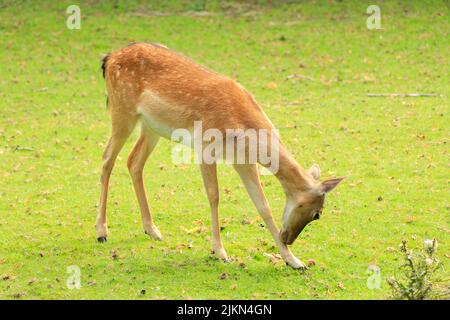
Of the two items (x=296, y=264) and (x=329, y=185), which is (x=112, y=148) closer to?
(x=296, y=264)

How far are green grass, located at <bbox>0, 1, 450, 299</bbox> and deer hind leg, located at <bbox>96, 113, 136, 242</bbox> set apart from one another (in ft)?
0.52

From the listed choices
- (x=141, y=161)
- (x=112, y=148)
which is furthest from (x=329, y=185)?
(x=112, y=148)

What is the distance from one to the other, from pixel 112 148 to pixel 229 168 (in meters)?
2.92

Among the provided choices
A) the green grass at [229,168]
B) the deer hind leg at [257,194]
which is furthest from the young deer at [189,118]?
the green grass at [229,168]

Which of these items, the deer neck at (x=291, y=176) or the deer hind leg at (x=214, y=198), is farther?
the deer hind leg at (x=214, y=198)

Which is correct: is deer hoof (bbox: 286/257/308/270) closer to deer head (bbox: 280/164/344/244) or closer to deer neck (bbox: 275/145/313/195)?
deer head (bbox: 280/164/344/244)

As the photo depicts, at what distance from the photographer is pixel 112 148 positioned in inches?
313

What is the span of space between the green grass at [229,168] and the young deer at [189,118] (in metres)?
0.44

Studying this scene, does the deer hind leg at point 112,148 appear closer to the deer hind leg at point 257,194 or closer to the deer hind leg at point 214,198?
the deer hind leg at point 214,198

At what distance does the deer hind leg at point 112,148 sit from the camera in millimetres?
7805

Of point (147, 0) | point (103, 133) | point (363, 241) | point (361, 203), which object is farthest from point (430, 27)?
point (363, 241)

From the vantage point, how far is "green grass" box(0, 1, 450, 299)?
22.7ft

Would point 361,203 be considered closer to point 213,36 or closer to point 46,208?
point 46,208

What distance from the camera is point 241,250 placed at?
7.45m
